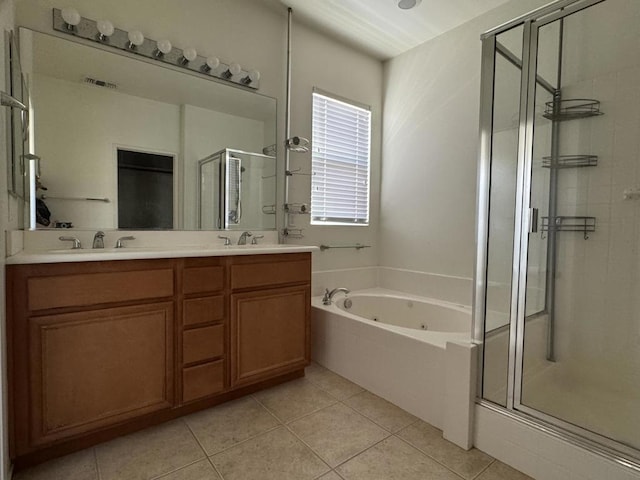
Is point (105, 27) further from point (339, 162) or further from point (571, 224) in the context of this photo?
point (571, 224)

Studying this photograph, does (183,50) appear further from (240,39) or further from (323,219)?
(323,219)

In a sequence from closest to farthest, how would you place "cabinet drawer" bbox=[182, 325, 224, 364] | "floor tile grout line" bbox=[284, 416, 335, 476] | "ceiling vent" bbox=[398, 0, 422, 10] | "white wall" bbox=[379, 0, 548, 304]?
"floor tile grout line" bbox=[284, 416, 335, 476] < "cabinet drawer" bbox=[182, 325, 224, 364] < "ceiling vent" bbox=[398, 0, 422, 10] < "white wall" bbox=[379, 0, 548, 304]

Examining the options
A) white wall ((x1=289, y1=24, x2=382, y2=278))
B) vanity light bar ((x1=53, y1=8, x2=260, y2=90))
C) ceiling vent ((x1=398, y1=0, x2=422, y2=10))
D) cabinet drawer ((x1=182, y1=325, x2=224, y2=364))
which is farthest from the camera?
white wall ((x1=289, y1=24, x2=382, y2=278))

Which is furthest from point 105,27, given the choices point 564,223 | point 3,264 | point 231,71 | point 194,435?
point 564,223

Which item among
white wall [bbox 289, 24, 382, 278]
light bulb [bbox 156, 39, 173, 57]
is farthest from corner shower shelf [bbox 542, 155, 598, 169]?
light bulb [bbox 156, 39, 173, 57]

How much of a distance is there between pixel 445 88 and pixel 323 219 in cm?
150

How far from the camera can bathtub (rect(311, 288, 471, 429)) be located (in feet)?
5.74

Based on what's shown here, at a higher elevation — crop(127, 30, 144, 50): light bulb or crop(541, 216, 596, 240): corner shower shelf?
crop(127, 30, 144, 50): light bulb

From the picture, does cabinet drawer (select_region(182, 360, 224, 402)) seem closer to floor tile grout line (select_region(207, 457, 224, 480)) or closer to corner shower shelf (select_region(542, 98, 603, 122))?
floor tile grout line (select_region(207, 457, 224, 480))

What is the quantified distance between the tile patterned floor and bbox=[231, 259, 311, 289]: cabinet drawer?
705mm

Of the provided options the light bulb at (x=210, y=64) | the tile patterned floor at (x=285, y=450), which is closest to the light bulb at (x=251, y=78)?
the light bulb at (x=210, y=64)

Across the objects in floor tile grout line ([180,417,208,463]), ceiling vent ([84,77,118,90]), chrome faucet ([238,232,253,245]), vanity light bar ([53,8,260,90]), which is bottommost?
floor tile grout line ([180,417,208,463])

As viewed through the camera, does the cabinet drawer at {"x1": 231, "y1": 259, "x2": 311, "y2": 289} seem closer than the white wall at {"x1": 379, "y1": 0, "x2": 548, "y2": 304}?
Yes

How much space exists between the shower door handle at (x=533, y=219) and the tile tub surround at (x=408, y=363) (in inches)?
25.2
